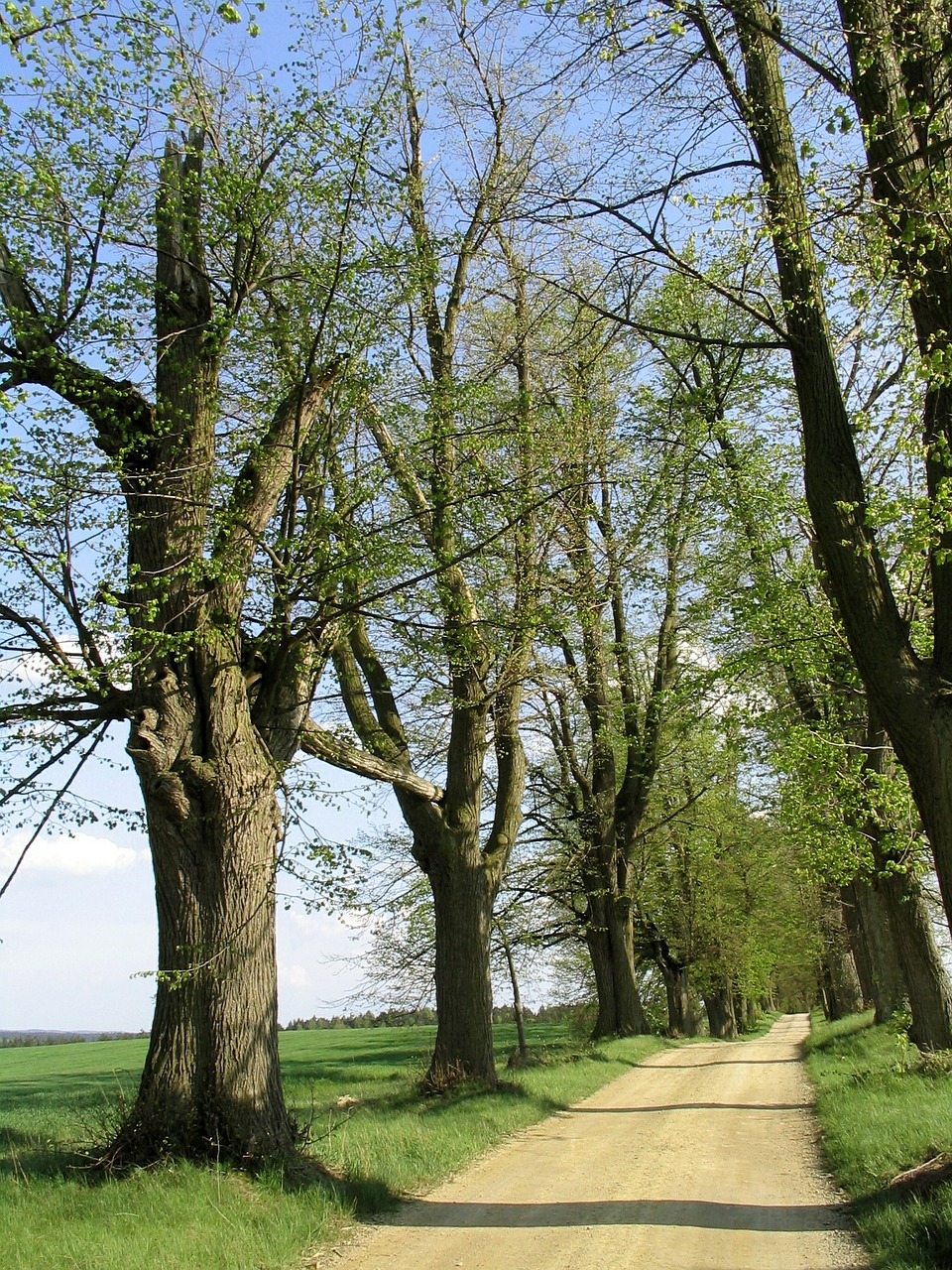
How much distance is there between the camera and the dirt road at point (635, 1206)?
20.1 feet

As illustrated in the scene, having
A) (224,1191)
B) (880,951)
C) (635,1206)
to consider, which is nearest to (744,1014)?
(880,951)

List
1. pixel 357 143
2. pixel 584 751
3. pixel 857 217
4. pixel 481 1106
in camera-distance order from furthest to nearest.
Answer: pixel 584 751 < pixel 481 1106 < pixel 357 143 < pixel 857 217

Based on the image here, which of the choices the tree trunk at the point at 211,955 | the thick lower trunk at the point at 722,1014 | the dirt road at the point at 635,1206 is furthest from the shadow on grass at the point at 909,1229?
the thick lower trunk at the point at 722,1014

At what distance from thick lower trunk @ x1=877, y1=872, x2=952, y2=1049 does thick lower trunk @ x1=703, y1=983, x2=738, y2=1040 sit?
2690 cm

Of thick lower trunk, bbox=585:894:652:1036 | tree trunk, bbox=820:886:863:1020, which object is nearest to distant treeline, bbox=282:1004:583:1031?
thick lower trunk, bbox=585:894:652:1036

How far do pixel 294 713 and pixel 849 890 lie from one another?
17279 millimetres

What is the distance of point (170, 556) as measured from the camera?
8727 mm

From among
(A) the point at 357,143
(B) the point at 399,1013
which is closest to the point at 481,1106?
(B) the point at 399,1013

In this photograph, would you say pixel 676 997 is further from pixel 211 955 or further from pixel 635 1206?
pixel 211 955

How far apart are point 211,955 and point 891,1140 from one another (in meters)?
6.03

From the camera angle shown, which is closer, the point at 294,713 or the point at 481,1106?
the point at 294,713

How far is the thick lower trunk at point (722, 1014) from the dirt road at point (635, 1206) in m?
28.0

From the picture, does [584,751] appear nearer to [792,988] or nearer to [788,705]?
[788,705]

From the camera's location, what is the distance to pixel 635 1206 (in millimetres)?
7484
